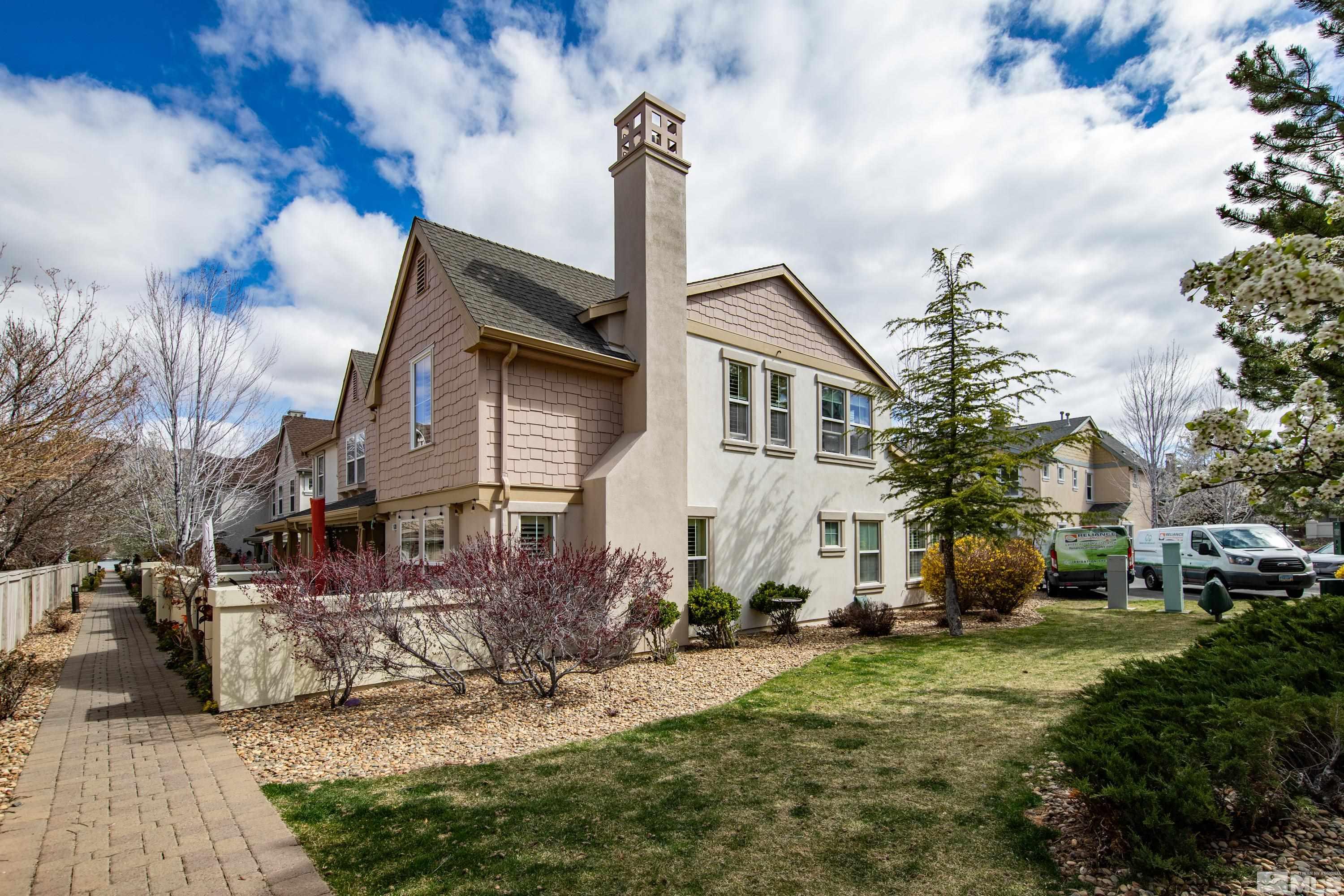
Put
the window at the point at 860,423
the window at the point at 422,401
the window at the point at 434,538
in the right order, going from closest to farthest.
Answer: the window at the point at 434,538, the window at the point at 422,401, the window at the point at 860,423

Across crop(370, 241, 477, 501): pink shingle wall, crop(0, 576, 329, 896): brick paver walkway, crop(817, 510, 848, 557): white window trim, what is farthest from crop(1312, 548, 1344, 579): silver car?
crop(0, 576, 329, 896): brick paver walkway

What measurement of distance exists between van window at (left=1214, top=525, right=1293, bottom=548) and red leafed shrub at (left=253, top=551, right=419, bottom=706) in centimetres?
2085

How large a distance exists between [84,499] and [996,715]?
17224 millimetres

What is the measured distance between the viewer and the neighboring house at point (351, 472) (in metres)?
15.5

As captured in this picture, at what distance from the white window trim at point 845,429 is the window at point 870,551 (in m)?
1.49

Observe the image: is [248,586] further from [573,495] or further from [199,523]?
[199,523]

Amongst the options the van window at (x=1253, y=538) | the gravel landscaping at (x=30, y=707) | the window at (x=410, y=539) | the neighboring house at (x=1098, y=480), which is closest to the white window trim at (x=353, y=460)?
the window at (x=410, y=539)

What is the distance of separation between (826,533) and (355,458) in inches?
507

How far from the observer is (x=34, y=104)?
30.5ft

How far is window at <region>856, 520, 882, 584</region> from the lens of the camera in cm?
1664

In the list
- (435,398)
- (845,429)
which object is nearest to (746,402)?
(845,429)

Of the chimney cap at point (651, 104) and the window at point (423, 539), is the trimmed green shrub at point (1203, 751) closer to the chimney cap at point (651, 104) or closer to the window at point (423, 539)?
the window at point (423, 539)

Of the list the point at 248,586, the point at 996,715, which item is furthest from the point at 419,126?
the point at 996,715

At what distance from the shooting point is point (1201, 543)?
19.2 metres
